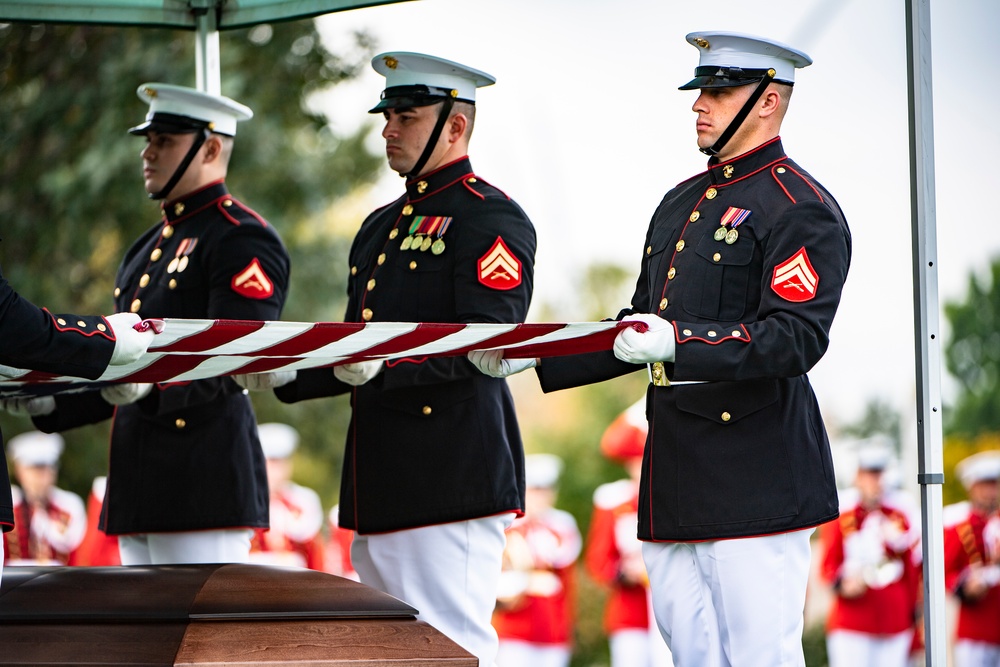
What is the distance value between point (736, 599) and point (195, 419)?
77.3 inches

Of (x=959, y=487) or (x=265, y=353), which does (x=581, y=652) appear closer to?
(x=959, y=487)

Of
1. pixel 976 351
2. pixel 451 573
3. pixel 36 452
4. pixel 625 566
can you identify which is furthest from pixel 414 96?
pixel 976 351

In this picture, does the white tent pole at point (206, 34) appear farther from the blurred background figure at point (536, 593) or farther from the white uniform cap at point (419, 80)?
the blurred background figure at point (536, 593)

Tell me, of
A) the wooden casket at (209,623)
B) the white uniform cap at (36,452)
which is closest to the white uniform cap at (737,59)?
the wooden casket at (209,623)

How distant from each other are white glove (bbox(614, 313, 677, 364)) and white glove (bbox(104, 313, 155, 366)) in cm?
105

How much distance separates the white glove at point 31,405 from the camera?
14.6 ft

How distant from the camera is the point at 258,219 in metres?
4.71

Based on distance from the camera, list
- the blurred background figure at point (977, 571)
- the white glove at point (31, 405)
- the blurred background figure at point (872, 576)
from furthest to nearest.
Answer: the blurred background figure at point (977, 571)
the blurred background figure at point (872, 576)
the white glove at point (31, 405)

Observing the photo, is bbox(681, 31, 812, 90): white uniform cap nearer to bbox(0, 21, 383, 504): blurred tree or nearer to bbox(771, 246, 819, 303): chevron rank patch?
bbox(771, 246, 819, 303): chevron rank patch

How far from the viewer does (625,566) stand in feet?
31.9

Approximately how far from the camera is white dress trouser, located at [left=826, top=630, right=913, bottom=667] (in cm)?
945

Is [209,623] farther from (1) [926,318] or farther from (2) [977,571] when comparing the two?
(2) [977,571]

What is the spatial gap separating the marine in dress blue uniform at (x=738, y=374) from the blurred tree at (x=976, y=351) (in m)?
13.6

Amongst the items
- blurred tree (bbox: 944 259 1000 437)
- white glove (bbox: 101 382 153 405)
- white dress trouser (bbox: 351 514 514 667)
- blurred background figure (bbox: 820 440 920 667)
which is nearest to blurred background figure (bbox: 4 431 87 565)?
blurred background figure (bbox: 820 440 920 667)
